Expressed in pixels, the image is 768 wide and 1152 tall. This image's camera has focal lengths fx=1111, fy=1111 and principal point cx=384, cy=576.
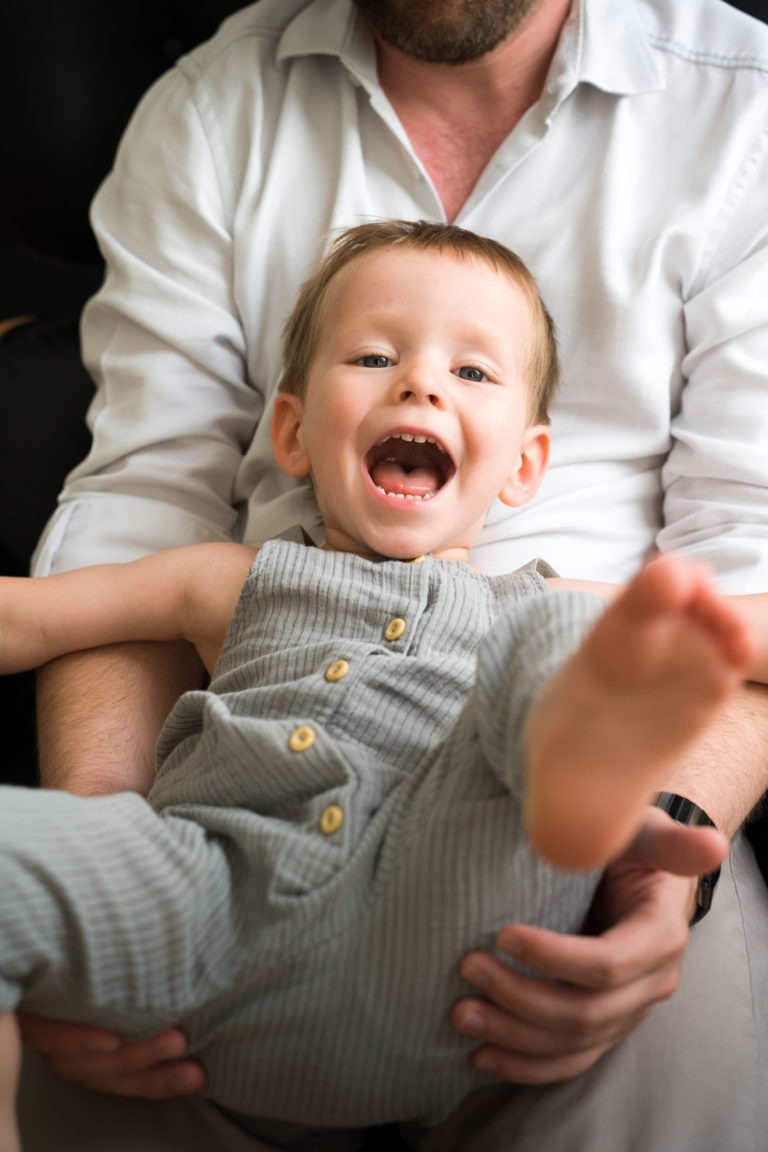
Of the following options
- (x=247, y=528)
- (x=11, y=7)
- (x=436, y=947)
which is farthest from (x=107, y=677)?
(x=11, y=7)

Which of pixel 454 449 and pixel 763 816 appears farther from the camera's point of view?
pixel 763 816

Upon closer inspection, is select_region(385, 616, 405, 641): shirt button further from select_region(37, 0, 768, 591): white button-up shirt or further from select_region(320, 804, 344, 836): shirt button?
select_region(37, 0, 768, 591): white button-up shirt

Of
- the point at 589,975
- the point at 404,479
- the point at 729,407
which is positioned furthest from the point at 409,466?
the point at 589,975

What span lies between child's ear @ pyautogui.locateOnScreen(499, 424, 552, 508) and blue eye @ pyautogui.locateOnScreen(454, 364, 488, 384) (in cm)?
11

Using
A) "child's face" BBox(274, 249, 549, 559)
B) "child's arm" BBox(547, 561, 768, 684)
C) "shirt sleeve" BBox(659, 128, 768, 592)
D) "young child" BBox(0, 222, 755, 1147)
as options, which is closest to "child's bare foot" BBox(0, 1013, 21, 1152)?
"young child" BBox(0, 222, 755, 1147)

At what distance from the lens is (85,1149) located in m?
0.88

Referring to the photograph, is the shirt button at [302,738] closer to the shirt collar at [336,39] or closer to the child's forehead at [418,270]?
the child's forehead at [418,270]

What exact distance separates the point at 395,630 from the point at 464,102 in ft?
2.66

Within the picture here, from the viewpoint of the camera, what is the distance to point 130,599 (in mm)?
1129

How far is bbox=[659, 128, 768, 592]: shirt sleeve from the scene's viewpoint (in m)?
1.26

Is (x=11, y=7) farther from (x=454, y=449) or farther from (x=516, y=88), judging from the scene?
(x=454, y=449)

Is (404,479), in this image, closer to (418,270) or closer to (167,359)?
(418,270)

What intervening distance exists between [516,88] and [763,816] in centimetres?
95

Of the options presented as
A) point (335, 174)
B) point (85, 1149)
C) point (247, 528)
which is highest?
point (335, 174)
